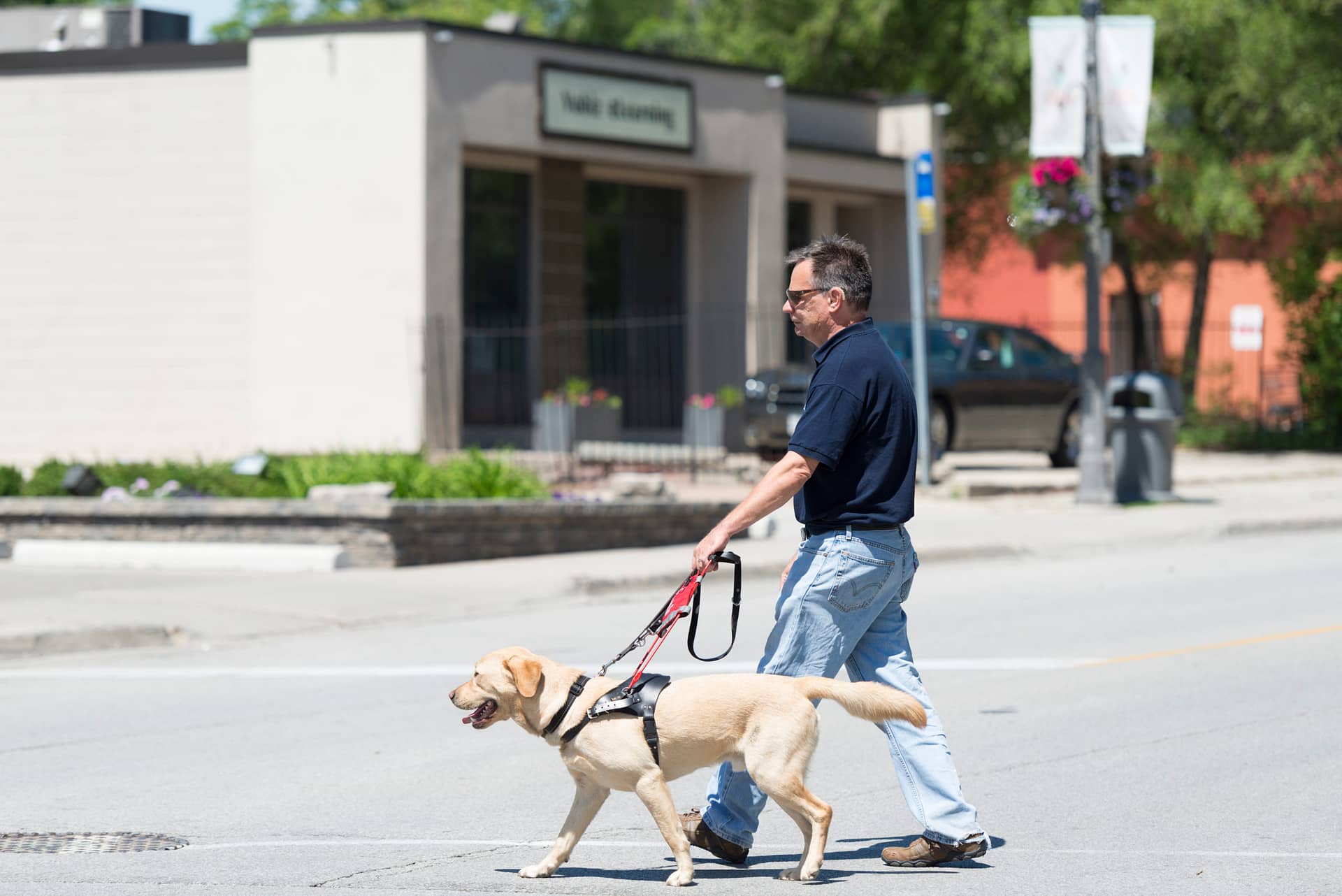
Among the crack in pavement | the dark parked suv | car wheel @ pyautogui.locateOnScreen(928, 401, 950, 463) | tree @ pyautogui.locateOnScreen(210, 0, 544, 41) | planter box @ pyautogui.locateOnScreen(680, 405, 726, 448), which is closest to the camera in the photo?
the crack in pavement

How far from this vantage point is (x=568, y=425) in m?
22.4

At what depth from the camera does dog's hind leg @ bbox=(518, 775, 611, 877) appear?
5.37 metres

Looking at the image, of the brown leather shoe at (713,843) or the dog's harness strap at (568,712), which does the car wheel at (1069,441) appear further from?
the dog's harness strap at (568,712)

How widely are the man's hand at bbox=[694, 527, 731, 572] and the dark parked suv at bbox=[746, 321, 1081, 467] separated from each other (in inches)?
614

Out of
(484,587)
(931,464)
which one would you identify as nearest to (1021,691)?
(484,587)

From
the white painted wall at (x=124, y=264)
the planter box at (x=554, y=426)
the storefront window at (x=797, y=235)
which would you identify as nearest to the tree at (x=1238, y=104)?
the storefront window at (x=797, y=235)

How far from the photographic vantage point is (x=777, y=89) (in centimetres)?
2600

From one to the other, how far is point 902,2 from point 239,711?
90.3ft

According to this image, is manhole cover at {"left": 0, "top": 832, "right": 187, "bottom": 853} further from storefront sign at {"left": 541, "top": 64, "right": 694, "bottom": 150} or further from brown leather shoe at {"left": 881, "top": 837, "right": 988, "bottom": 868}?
storefront sign at {"left": 541, "top": 64, "right": 694, "bottom": 150}

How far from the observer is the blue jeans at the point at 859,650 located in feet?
18.2

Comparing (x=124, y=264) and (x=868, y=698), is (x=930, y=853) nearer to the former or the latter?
(x=868, y=698)

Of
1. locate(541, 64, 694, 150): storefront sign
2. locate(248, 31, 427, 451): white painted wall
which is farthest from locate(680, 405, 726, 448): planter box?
locate(541, 64, 694, 150): storefront sign

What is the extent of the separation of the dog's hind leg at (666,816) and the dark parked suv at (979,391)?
1576cm

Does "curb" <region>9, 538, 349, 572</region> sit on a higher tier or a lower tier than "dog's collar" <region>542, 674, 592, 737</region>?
lower
